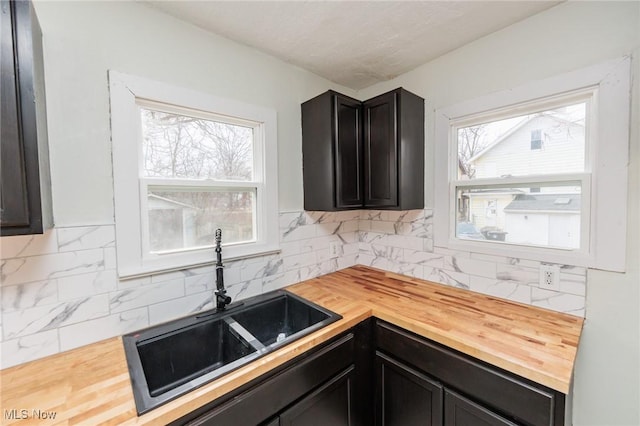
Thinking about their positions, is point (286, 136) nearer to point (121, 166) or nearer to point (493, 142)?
point (121, 166)

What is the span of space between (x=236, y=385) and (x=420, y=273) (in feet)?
4.75

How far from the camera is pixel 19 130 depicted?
0.84m

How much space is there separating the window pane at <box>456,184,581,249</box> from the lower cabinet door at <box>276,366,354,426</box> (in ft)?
3.85

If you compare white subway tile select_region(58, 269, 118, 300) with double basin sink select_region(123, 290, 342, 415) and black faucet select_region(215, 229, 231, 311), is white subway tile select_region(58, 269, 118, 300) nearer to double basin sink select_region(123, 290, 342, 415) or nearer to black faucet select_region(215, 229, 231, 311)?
double basin sink select_region(123, 290, 342, 415)

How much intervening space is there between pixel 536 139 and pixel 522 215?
429 mm

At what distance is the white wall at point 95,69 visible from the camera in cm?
112

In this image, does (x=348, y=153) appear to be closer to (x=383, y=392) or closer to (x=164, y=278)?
(x=164, y=278)

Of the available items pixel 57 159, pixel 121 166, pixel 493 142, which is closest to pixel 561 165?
pixel 493 142

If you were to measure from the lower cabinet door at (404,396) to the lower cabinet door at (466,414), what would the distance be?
0.03 meters

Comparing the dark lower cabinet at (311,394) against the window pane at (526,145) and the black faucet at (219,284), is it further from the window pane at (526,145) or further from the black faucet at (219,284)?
the window pane at (526,145)

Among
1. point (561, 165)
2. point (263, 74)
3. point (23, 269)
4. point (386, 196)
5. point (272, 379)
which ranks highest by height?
point (263, 74)

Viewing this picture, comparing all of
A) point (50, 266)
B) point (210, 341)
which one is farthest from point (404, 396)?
point (50, 266)

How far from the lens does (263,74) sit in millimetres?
1740

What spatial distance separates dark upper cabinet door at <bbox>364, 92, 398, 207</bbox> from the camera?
177cm
